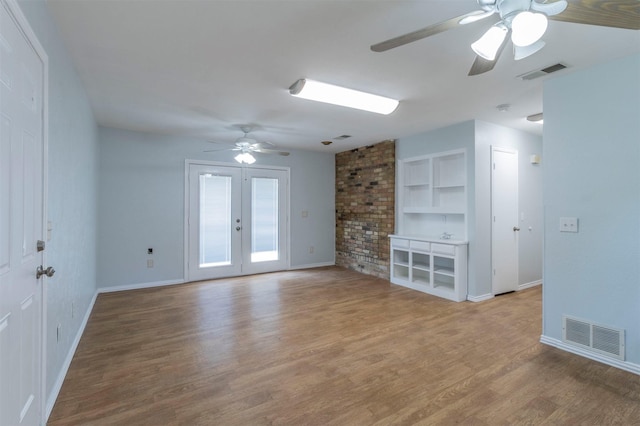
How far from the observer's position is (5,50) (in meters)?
1.26

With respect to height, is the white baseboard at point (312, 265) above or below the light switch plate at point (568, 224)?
below

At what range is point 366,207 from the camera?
5918mm

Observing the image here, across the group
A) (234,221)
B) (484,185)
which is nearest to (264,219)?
(234,221)

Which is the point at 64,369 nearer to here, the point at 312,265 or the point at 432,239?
the point at 432,239

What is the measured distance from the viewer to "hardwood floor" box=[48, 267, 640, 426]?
1.91 metres

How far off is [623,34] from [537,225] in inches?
135

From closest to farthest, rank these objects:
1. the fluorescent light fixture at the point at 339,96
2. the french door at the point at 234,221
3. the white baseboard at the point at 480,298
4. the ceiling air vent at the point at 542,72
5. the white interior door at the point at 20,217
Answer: the white interior door at the point at 20,217
the ceiling air vent at the point at 542,72
the fluorescent light fixture at the point at 339,96
the white baseboard at the point at 480,298
the french door at the point at 234,221

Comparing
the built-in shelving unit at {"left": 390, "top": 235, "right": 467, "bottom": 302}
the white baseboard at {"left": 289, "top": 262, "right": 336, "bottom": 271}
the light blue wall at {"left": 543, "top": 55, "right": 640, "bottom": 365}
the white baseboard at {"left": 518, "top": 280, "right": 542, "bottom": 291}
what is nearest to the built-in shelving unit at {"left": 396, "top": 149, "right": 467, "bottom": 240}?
the built-in shelving unit at {"left": 390, "top": 235, "right": 467, "bottom": 302}

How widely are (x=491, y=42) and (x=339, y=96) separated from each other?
5.39 feet

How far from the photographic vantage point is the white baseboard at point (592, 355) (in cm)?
239

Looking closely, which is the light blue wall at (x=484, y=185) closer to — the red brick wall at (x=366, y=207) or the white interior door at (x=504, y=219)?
the white interior door at (x=504, y=219)

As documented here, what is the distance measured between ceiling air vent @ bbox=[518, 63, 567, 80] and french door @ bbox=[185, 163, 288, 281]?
4.25 m

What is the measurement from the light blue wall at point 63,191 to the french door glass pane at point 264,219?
9.32ft

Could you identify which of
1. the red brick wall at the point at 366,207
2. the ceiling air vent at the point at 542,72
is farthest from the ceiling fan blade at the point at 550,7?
the red brick wall at the point at 366,207
